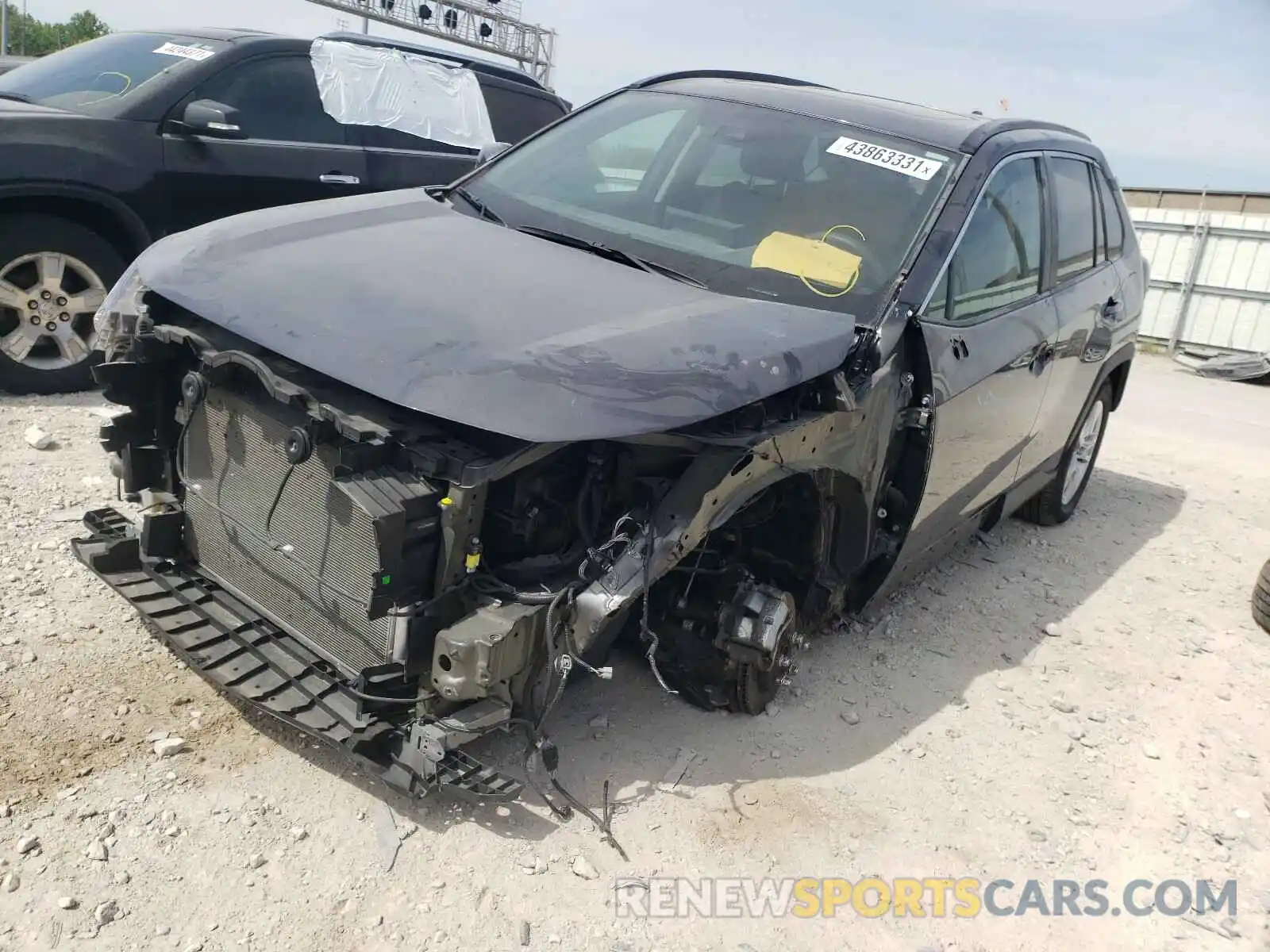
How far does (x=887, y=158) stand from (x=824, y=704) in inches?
77.3

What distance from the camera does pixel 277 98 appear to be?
614 centimetres

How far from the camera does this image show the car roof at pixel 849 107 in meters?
3.81

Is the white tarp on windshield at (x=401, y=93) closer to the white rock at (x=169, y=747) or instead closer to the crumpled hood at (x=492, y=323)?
the crumpled hood at (x=492, y=323)

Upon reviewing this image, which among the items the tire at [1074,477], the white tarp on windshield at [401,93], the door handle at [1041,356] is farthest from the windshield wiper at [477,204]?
the tire at [1074,477]

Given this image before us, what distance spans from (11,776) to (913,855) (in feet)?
8.03

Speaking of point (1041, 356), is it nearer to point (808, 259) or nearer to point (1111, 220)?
point (808, 259)

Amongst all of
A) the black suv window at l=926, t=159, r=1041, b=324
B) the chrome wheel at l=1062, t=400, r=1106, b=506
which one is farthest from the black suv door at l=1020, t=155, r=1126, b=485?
the chrome wheel at l=1062, t=400, r=1106, b=506

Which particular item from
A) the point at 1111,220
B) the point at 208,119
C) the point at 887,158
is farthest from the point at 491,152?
the point at 1111,220

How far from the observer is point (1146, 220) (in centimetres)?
1497

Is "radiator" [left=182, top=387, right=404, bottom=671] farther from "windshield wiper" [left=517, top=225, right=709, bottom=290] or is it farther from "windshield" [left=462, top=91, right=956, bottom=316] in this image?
"windshield" [left=462, top=91, right=956, bottom=316]

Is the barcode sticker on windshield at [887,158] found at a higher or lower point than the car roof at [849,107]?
lower

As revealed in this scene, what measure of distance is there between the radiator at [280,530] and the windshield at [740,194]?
129 centimetres

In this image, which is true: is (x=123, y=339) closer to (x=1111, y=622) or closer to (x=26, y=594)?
(x=26, y=594)

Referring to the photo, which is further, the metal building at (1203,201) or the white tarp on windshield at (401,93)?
the metal building at (1203,201)
